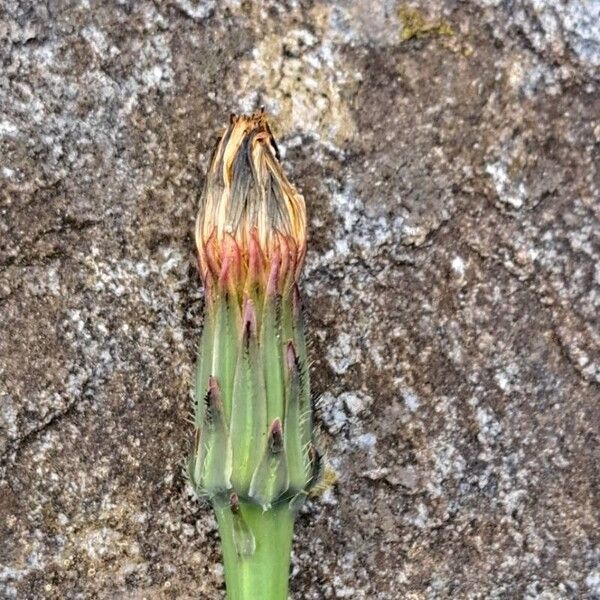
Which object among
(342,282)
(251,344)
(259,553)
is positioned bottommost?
A: (259,553)

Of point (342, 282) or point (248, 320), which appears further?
point (342, 282)

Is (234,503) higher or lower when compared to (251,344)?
lower

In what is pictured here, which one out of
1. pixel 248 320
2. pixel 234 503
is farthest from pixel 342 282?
pixel 234 503

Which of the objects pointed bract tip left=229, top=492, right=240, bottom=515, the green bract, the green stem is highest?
the green bract

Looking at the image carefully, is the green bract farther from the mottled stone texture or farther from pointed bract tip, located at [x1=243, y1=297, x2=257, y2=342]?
the mottled stone texture

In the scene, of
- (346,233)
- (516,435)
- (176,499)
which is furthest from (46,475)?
(516,435)

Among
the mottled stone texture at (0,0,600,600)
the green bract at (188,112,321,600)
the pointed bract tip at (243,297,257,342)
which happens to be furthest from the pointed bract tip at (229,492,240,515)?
the mottled stone texture at (0,0,600,600)

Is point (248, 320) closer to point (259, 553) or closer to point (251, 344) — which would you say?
point (251, 344)
